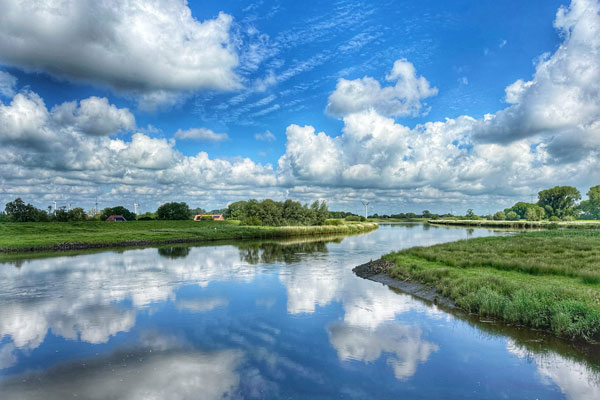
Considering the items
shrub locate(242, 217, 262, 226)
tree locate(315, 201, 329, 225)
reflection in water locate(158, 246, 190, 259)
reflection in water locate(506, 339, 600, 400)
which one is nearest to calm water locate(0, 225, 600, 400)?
reflection in water locate(506, 339, 600, 400)

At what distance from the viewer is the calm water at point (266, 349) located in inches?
399

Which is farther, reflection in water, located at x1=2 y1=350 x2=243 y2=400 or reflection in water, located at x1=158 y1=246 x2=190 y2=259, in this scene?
reflection in water, located at x1=158 y1=246 x2=190 y2=259

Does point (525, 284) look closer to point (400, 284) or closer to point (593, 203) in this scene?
point (400, 284)

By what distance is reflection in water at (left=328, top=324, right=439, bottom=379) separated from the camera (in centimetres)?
1197

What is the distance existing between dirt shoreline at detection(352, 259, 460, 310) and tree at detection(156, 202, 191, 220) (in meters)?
95.0

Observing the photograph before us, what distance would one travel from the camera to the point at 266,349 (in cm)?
1316

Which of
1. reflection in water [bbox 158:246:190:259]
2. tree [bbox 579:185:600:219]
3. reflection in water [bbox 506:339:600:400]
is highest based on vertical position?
tree [bbox 579:185:600:219]

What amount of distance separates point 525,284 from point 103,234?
66885mm

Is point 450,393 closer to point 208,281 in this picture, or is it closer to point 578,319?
point 578,319

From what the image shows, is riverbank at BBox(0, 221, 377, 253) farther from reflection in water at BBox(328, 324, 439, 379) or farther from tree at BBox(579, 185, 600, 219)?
tree at BBox(579, 185, 600, 219)

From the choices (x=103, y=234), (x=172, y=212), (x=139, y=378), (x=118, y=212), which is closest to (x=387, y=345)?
(x=139, y=378)

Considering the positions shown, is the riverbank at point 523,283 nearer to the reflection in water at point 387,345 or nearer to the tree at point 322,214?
the reflection in water at point 387,345

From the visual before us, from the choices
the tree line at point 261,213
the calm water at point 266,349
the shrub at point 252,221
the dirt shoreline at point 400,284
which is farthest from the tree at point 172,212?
the dirt shoreline at point 400,284

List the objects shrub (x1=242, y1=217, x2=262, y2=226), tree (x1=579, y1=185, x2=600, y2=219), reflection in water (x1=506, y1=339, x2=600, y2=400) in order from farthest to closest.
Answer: tree (x1=579, y1=185, x2=600, y2=219) < shrub (x1=242, y1=217, x2=262, y2=226) < reflection in water (x1=506, y1=339, x2=600, y2=400)
